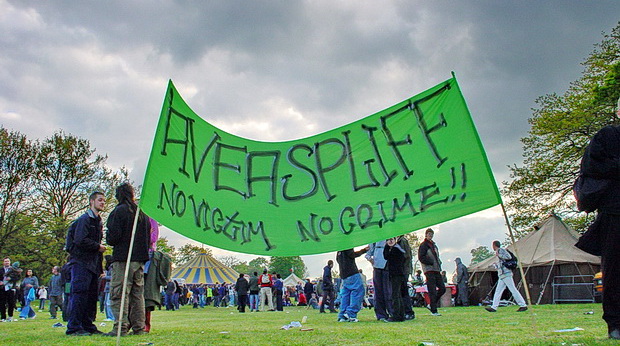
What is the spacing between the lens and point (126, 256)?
22.4 feet

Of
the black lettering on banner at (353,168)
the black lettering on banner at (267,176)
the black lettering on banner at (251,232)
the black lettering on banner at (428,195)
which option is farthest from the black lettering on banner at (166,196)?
the black lettering on banner at (428,195)

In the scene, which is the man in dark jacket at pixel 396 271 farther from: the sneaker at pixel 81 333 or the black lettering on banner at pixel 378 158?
the sneaker at pixel 81 333

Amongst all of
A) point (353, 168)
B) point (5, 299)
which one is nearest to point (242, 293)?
point (5, 299)

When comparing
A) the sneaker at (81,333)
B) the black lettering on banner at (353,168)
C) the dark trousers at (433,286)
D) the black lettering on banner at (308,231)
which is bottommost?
the sneaker at (81,333)

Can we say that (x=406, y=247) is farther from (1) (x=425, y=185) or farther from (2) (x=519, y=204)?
(2) (x=519, y=204)

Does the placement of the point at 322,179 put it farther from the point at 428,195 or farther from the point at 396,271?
the point at 396,271

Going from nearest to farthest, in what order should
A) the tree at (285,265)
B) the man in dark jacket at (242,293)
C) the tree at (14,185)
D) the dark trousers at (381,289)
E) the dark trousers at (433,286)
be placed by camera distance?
the dark trousers at (381,289) → the dark trousers at (433,286) → the man in dark jacket at (242,293) → the tree at (14,185) → the tree at (285,265)

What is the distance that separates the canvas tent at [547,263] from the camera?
2034 cm

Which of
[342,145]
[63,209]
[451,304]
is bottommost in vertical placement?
[451,304]

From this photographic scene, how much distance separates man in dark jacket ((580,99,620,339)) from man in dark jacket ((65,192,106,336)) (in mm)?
6400

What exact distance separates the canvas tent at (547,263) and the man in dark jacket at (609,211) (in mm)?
17212

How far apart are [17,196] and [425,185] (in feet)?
135

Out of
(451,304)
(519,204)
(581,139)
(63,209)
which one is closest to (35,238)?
(63,209)

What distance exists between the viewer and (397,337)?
20.1 ft
